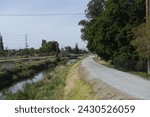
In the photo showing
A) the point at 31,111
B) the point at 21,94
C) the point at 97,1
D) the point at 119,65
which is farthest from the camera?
the point at 97,1

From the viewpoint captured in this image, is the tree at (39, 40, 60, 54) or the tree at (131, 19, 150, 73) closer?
the tree at (131, 19, 150, 73)

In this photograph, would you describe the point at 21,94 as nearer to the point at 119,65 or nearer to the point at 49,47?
the point at 119,65

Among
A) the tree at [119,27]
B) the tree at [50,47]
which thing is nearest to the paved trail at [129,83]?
the tree at [119,27]

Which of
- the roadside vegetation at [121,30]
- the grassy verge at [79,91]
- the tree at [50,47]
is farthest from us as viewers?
the tree at [50,47]

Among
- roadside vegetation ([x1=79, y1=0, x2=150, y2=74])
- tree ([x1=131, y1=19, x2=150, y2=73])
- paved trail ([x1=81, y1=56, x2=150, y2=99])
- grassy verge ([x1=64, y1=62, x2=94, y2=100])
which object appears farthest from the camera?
roadside vegetation ([x1=79, y1=0, x2=150, y2=74])

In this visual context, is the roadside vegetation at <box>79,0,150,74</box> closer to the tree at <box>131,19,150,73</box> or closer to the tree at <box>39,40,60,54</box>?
the tree at <box>131,19,150,73</box>

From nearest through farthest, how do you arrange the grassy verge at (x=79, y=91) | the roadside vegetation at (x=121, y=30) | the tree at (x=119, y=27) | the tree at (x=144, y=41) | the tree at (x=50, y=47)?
the grassy verge at (x=79, y=91)
the tree at (x=144, y=41)
the roadside vegetation at (x=121, y=30)
the tree at (x=119, y=27)
the tree at (x=50, y=47)

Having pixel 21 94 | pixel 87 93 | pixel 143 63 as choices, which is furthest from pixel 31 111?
pixel 143 63

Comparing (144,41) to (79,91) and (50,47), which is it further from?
(50,47)

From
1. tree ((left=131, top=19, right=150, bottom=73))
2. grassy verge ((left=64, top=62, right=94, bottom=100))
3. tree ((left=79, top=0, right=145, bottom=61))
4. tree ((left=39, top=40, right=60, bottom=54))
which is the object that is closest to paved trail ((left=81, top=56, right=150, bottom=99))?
grassy verge ((left=64, top=62, right=94, bottom=100))

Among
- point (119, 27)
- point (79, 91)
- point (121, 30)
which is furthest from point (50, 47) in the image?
point (79, 91)

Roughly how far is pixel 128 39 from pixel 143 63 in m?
5.66

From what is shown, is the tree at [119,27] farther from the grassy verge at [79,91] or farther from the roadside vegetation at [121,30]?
the grassy verge at [79,91]

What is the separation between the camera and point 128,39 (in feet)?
163
